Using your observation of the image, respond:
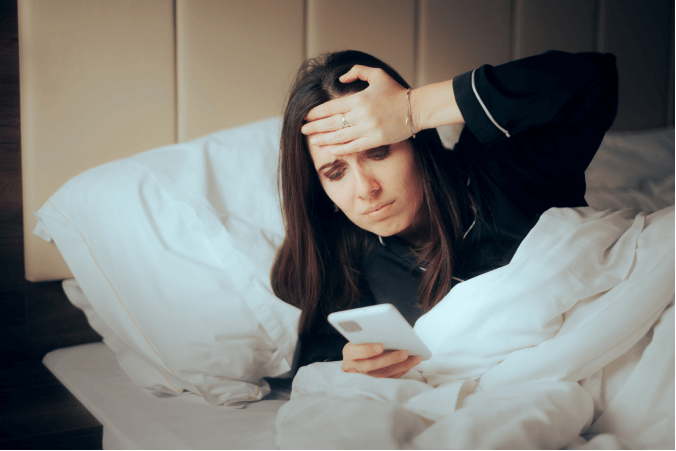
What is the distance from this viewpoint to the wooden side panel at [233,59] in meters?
1.14

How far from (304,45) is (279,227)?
22.0 inches

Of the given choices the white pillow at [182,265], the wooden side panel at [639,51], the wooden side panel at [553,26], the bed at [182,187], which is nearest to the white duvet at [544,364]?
the bed at [182,187]

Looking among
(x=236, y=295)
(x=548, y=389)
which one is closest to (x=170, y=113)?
(x=236, y=295)

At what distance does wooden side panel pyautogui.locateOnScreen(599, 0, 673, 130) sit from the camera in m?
1.76

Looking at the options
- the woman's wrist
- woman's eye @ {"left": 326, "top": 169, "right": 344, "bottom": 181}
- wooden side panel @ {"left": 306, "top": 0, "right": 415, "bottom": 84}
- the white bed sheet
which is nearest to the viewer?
the white bed sheet

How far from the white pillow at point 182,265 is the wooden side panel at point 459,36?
0.74 meters

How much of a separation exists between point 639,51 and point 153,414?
204 cm

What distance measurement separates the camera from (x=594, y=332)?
62 cm

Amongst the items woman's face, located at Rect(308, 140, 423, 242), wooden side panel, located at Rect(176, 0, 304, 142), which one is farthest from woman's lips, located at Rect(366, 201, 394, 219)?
wooden side panel, located at Rect(176, 0, 304, 142)

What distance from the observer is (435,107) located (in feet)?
2.57

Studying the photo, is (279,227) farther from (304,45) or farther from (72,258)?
(304,45)

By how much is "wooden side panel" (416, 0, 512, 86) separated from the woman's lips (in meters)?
0.71

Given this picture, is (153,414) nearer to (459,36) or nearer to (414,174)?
(414,174)

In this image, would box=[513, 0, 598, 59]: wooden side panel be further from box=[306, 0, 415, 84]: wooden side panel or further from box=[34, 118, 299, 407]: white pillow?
box=[34, 118, 299, 407]: white pillow
